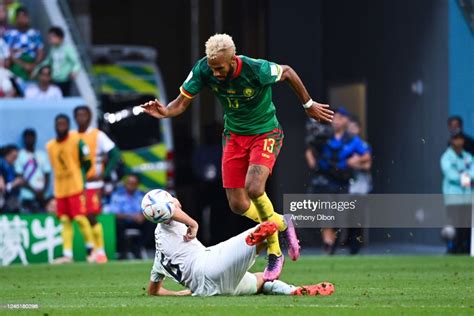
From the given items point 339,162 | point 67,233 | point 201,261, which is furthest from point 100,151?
point 201,261

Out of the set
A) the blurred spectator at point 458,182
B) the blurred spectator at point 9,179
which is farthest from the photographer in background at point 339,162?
the blurred spectator at point 9,179

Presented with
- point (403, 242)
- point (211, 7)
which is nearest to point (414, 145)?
point (403, 242)

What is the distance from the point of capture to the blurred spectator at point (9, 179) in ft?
72.3

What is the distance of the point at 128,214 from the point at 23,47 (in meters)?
3.41

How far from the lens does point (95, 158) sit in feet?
69.0

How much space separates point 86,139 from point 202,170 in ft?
14.8

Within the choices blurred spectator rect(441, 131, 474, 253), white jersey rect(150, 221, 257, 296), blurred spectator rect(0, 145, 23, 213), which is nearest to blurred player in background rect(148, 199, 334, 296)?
white jersey rect(150, 221, 257, 296)

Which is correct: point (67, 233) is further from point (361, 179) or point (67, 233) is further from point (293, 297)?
point (293, 297)

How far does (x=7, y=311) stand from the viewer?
11.2 metres

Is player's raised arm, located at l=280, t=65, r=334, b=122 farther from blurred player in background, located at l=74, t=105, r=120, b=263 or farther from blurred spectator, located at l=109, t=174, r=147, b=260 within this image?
blurred spectator, located at l=109, t=174, r=147, b=260

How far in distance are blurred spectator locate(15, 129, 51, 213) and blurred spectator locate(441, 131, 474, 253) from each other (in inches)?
249

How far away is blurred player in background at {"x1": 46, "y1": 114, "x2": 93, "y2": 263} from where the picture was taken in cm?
2056

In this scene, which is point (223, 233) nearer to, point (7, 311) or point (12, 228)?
point (12, 228)

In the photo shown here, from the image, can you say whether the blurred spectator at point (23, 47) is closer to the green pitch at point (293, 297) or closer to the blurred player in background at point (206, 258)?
the green pitch at point (293, 297)
